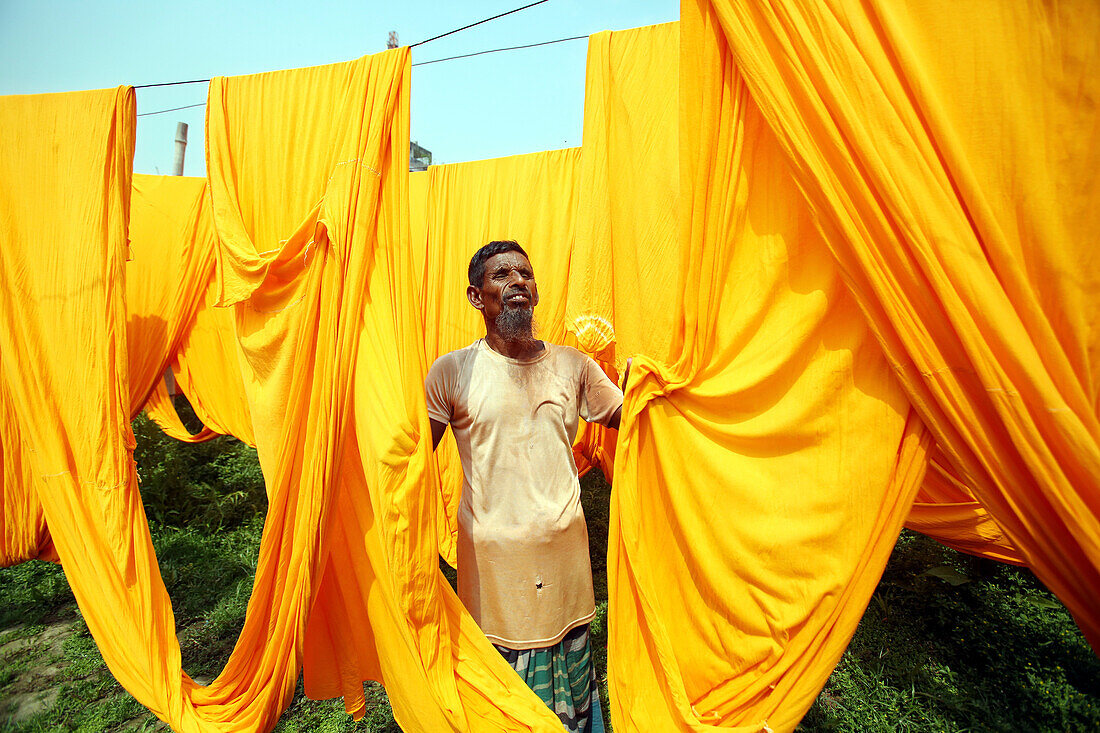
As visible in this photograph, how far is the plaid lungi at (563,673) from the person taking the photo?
1.82m

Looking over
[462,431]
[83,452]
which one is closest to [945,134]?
[462,431]

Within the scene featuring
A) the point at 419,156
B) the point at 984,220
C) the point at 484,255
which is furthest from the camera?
the point at 419,156

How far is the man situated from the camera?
1806 mm

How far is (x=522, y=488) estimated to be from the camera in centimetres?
183

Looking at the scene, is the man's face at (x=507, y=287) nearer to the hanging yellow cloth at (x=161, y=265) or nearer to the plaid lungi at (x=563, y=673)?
the plaid lungi at (x=563, y=673)

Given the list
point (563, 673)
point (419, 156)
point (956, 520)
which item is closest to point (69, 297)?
point (563, 673)

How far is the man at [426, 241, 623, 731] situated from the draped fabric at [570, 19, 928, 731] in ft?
0.95

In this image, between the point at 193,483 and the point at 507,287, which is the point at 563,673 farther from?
the point at 193,483

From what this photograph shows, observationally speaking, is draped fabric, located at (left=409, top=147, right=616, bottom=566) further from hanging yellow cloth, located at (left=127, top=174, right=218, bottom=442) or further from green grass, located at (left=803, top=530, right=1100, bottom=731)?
hanging yellow cloth, located at (left=127, top=174, right=218, bottom=442)

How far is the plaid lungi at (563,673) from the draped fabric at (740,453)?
0.34 metres

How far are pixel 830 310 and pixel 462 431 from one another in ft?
3.92

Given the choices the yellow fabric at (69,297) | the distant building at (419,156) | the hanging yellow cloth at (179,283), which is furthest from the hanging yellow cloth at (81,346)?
the distant building at (419,156)

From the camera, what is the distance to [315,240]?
1.86 metres

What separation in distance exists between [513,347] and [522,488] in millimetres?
493
